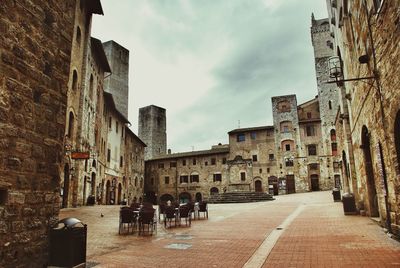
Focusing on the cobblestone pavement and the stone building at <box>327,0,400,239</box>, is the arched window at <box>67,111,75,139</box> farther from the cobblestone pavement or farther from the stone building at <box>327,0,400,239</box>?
the stone building at <box>327,0,400,239</box>

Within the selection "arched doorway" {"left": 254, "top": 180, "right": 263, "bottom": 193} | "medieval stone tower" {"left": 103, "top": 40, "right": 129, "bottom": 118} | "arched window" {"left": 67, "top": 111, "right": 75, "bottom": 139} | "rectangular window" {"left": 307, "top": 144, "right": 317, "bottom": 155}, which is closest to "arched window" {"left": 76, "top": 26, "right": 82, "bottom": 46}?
"arched window" {"left": 67, "top": 111, "right": 75, "bottom": 139}

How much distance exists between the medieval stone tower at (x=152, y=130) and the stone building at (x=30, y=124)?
4908cm

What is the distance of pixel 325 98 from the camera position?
41.2 meters

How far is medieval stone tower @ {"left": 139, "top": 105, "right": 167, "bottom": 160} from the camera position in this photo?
54812 millimetres

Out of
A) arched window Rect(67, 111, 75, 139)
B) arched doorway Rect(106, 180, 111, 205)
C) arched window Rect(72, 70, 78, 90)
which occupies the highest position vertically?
arched window Rect(72, 70, 78, 90)

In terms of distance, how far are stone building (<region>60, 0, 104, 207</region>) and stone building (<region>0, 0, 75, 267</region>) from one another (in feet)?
36.2

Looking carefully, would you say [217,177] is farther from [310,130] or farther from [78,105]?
[78,105]

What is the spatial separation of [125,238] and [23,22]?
6.20m

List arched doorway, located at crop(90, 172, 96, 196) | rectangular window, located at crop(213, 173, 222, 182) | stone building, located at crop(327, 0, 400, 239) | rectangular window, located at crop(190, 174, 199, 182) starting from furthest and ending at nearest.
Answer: rectangular window, located at crop(190, 174, 199, 182), rectangular window, located at crop(213, 173, 222, 182), arched doorway, located at crop(90, 172, 96, 196), stone building, located at crop(327, 0, 400, 239)

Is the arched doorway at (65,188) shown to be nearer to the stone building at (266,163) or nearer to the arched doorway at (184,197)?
the stone building at (266,163)

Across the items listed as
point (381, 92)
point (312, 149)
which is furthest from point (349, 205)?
point (312, 149)

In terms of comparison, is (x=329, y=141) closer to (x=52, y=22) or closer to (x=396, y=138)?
(x=396, y=138)

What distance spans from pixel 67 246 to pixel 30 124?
214 cm

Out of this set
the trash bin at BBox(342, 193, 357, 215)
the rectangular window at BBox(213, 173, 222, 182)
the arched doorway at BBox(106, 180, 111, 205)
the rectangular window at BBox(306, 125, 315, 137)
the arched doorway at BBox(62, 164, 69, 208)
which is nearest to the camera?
the trash bin at BBox(342, 193, 357, 215)
